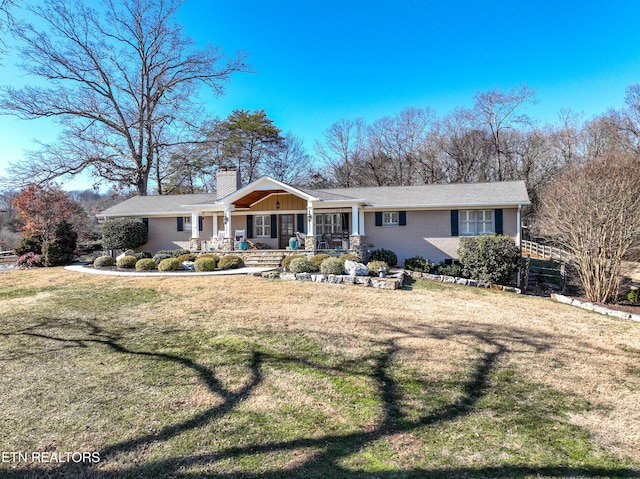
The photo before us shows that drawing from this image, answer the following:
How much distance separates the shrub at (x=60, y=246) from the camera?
16047 mm

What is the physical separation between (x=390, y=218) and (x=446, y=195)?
2.72 metres

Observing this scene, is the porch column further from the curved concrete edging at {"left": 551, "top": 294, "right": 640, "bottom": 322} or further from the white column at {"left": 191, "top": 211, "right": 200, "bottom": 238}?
the curved concrete edging at {"left": 551, "top": 294, "right": 640, "bottom": 322}

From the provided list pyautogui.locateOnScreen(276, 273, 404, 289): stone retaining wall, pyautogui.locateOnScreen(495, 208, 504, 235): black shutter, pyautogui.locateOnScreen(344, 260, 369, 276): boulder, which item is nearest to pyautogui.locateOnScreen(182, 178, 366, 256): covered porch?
pyautogui.locateOnScreen(344, 260, 369, 276): boulder

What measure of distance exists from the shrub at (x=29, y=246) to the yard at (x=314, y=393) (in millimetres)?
11349

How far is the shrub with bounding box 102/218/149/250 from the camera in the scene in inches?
667

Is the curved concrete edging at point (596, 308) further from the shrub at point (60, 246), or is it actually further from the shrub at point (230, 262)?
the shrub at point (60, 246)

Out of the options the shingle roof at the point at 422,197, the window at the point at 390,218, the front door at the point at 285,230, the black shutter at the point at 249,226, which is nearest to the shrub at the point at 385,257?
the window at the point at 390,218

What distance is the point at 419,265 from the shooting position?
46.4 feet

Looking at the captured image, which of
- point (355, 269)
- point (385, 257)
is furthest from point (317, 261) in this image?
point (385, 257)

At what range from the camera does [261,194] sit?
16.7 m

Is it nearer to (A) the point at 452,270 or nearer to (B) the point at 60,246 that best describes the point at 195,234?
(B) the point at 60,246

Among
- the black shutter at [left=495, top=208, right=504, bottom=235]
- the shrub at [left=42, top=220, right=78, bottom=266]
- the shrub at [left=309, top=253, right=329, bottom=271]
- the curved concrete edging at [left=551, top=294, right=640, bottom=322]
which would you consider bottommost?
the curved concrete edging at [left=551, top=294, right=640, bottom=322]

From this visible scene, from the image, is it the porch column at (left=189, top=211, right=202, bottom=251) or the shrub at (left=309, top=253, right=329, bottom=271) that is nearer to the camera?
the shrub at (left=309, top=253, right=329, bottom=271)

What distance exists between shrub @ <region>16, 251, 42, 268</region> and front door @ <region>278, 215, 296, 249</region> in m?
11.2
